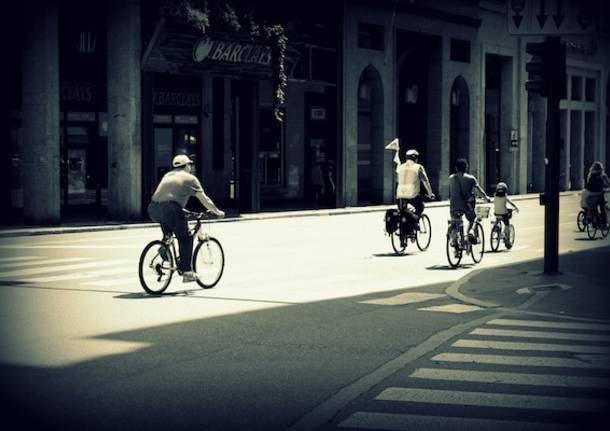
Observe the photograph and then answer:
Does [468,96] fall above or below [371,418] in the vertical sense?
above

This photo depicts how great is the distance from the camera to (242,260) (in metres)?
19.4

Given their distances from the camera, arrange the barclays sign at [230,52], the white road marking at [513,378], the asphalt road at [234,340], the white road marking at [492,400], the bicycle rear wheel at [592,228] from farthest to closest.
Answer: the barclays sign at [230,52] → the bicycle rear wheel at [592,228] → the white road marking at [513,378] → the white road marking at [492,400] → the asphalt road at [234,340]

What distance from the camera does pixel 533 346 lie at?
33.8 ft

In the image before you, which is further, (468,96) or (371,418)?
(468,96)

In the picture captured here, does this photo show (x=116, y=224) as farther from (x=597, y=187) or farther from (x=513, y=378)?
(x=513, y=378)

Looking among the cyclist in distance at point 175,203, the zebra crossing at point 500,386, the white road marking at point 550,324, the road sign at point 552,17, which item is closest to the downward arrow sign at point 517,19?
the road sign at point 552,17

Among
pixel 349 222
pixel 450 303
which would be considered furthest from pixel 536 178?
pixel 450 303

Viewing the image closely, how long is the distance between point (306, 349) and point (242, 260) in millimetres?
9271

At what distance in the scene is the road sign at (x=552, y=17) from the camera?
15570 millimetres

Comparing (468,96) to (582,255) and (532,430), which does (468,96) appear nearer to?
(582,255)

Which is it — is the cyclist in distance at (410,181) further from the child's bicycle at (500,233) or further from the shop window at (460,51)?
the shop window at (460,51)

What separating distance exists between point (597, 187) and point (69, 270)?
12.9 metres

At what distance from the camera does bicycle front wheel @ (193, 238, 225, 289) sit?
49.3 ft

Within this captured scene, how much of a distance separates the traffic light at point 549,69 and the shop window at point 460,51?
3381 centimetres
